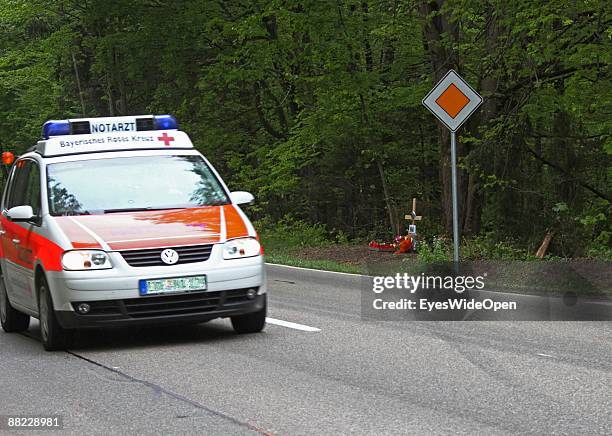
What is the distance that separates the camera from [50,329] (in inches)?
442

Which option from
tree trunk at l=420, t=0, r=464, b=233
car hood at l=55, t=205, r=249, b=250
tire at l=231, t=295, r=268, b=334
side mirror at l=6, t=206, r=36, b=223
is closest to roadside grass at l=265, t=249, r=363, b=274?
tree trunk at l=420, t=0, r=464, b=233

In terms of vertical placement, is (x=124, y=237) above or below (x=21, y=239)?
above

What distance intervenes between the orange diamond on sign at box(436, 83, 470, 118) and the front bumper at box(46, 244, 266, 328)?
709 centimetres

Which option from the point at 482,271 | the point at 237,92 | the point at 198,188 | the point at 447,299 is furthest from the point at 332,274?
the point at 237,92

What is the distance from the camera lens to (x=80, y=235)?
11.0 metres

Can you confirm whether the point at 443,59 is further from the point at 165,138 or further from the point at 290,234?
the point at 165,138

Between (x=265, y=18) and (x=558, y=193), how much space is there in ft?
42.0

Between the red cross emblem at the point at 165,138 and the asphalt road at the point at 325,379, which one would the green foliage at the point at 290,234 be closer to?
the red cross emblem at the point at 165,138

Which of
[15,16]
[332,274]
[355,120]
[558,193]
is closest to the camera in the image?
[332,274]

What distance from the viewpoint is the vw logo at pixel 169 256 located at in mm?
10891

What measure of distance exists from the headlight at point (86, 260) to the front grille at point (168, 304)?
1.05 feet


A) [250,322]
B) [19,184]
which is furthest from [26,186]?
[250,322]

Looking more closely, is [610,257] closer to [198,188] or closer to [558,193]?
[558,193]

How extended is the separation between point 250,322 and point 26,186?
2941 millimetres
